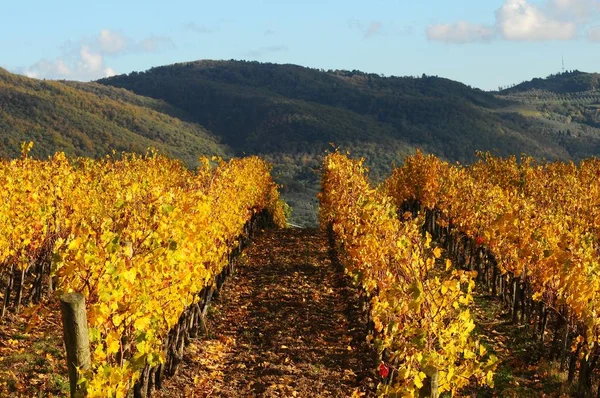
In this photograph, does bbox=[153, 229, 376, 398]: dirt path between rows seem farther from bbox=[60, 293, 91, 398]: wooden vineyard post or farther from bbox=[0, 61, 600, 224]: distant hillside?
bbox=[0, 61, 600, 224]: distant hillside

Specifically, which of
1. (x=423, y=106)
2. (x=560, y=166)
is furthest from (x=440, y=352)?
(x=423, y=106)

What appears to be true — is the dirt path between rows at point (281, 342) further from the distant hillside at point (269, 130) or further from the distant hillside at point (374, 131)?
the distant hillside at point (374, 131)

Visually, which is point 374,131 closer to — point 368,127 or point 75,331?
point 368,127

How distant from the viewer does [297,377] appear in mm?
14109

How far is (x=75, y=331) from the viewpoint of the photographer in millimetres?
7254

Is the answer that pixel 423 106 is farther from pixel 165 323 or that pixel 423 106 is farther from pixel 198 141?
pixel 165 323

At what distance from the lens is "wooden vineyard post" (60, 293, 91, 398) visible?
725cm

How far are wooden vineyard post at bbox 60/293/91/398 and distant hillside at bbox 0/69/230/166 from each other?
79.2m

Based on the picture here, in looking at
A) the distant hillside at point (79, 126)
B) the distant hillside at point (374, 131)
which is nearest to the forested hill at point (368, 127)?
the distant hillside at point (374, 131)

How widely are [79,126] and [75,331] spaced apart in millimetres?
113731

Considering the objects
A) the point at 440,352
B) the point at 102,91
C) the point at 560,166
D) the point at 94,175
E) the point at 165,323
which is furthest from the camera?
the point at 102,91

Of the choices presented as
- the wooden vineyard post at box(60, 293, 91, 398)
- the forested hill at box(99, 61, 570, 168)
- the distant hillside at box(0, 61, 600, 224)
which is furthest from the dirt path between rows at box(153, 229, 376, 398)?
the forested hill at box(99, 61, 570, 168)

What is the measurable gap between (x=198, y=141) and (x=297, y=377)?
5544 inches

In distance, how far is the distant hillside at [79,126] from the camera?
9962cm
